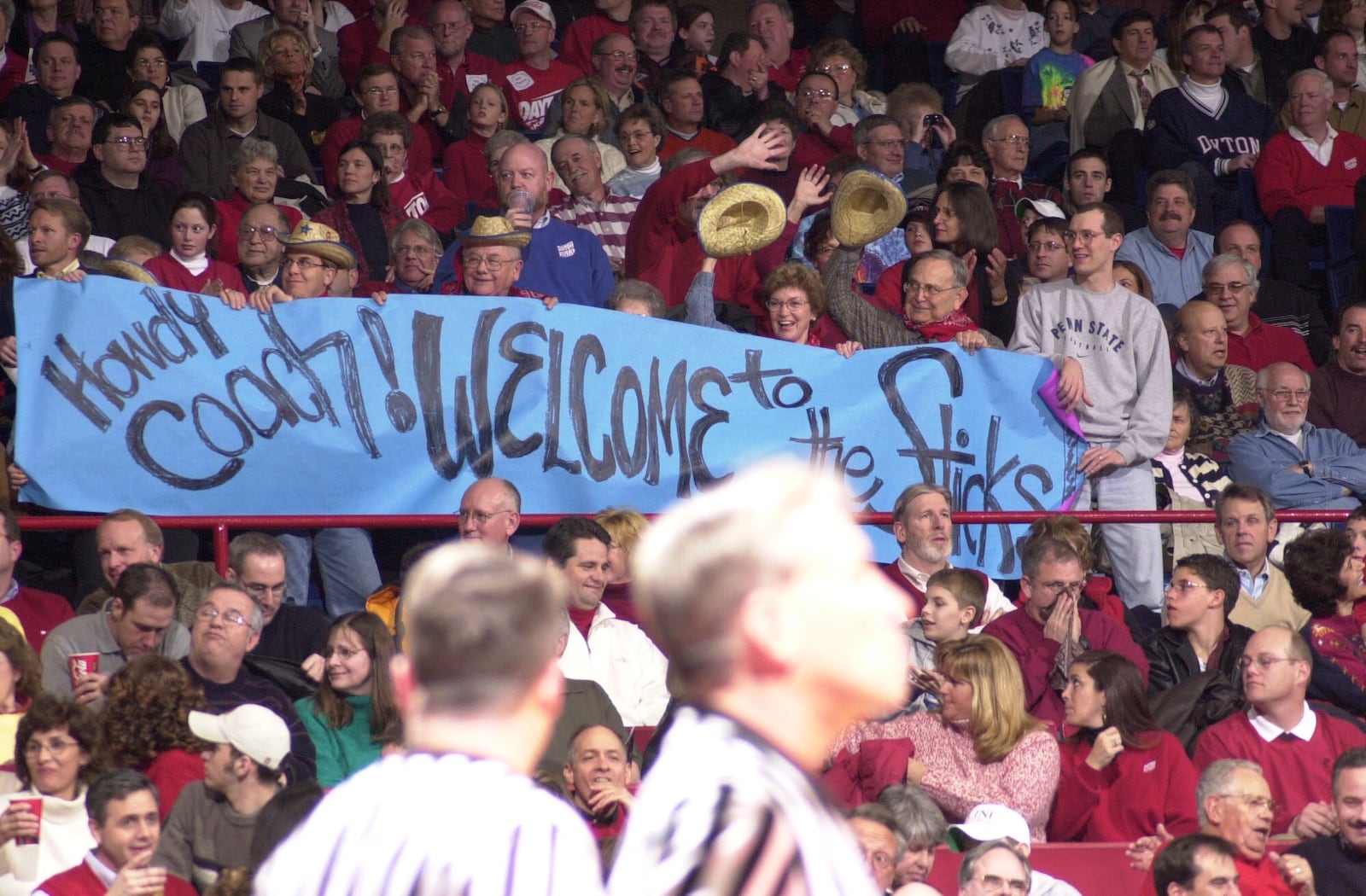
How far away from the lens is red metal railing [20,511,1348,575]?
7113 millimetres

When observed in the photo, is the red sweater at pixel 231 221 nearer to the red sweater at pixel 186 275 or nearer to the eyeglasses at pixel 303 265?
the red sweater at pixel 186 275

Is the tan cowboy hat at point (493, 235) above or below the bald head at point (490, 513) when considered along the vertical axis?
above

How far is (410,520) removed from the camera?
741cm

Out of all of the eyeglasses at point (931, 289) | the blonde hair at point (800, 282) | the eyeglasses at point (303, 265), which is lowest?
the eyeglasses at point (931, 289)

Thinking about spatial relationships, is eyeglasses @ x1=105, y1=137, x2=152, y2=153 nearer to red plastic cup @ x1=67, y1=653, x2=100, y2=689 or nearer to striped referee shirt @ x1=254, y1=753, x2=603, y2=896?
red plastic cup @ x1=67, y1=653, x2=100, y2=689

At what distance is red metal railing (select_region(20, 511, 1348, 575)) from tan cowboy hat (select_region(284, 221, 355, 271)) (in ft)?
4.45

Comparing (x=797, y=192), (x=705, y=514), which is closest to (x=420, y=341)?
(x=797, y=192)

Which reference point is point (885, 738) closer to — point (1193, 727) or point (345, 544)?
point (1193, 727)

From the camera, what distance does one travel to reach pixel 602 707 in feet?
20.8

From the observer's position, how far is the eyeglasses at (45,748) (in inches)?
218

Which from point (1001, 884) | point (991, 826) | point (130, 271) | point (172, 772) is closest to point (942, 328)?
point (991, 826)

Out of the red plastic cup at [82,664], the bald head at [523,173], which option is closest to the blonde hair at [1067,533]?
the bald head at [523,173]

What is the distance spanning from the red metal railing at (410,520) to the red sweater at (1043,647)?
694 mm

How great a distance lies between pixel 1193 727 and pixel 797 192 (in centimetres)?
350
